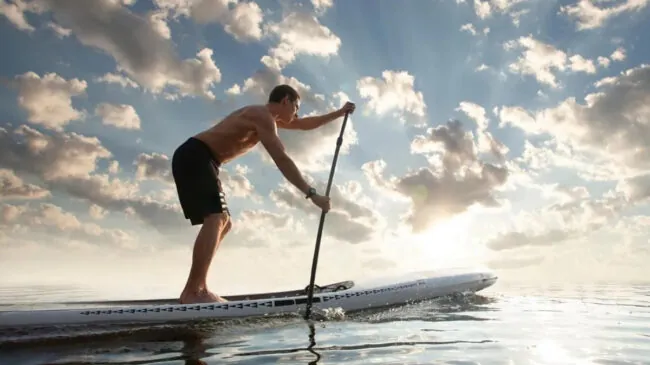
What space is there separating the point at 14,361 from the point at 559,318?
6438 millimetres

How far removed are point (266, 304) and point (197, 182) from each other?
180cm

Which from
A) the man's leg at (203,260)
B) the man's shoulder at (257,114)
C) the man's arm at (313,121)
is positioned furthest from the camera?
the man's arm at (313,121)

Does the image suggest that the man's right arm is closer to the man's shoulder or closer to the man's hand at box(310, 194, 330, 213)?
Answer: the man's shoulder

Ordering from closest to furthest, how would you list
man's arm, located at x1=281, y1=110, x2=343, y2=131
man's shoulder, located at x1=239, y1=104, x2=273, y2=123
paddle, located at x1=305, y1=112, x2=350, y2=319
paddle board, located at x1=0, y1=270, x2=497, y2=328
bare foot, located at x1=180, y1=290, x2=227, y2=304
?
paddle board, located at x1=0, y1=270, x2=497, y2=328, bare foot, located at x1=180, y1=290, x2=227, y2=304, man's shoulder, located at x1=239, y1=104, x2=273, y2=123, paddle, located at x1=305, y1=112, x2=350, y2=319, man's arm, located at x1=281, y1=110, x2=343, y2=131

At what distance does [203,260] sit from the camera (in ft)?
19.6

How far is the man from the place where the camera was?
20.0 ft

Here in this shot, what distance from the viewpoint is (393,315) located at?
22.1ft

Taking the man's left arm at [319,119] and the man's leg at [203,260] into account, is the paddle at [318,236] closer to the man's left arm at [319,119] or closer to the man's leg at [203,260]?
the man's left arm at [319,119]

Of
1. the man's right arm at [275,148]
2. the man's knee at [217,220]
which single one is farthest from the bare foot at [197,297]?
the man's right arm at [275,148]

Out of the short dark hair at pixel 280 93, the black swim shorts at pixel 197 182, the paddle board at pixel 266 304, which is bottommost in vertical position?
the paddle board at pixel 266 304

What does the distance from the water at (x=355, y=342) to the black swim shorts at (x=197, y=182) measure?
143 centimetres

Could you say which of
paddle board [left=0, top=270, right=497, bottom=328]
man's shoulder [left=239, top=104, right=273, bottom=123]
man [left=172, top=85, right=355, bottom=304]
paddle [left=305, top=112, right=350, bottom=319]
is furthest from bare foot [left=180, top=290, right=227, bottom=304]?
man's shoulder [left=239, top=104, right=273, bottom=123]

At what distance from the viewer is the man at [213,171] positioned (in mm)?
6109

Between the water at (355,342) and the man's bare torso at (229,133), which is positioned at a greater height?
the man's bare torso at (229,133)
